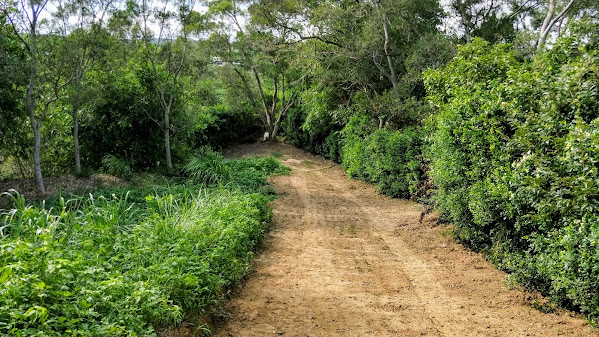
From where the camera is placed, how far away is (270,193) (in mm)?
11906

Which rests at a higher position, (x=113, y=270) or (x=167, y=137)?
(x=167, y=137)

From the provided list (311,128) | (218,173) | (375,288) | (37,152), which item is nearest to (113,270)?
(375,288)

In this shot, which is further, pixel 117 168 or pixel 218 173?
pixel 117 168

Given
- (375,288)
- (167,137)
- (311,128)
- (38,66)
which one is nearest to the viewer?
(375,288)

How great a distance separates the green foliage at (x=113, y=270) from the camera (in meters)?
2.89

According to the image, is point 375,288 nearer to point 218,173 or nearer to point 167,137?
point 218,173

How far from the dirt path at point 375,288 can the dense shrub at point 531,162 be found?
1.33ft

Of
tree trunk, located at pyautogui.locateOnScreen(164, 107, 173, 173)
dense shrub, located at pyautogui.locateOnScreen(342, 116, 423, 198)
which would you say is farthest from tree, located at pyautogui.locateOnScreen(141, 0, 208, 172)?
dense shrub, located at pyautogui.locateOnScreen(342, 116, 423, 198)

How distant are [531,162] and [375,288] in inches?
90.1

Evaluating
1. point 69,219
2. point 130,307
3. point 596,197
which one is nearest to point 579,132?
point 596,197

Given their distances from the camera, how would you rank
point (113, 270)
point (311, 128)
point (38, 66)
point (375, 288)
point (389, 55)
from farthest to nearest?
point (311, 128), point (389, 55), point (38, 66), point (375, 288), point (113, 270)

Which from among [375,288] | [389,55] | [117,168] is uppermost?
[389,55]

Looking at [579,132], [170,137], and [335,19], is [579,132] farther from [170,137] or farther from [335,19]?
[170,137]

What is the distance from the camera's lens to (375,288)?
5414 millimetres
